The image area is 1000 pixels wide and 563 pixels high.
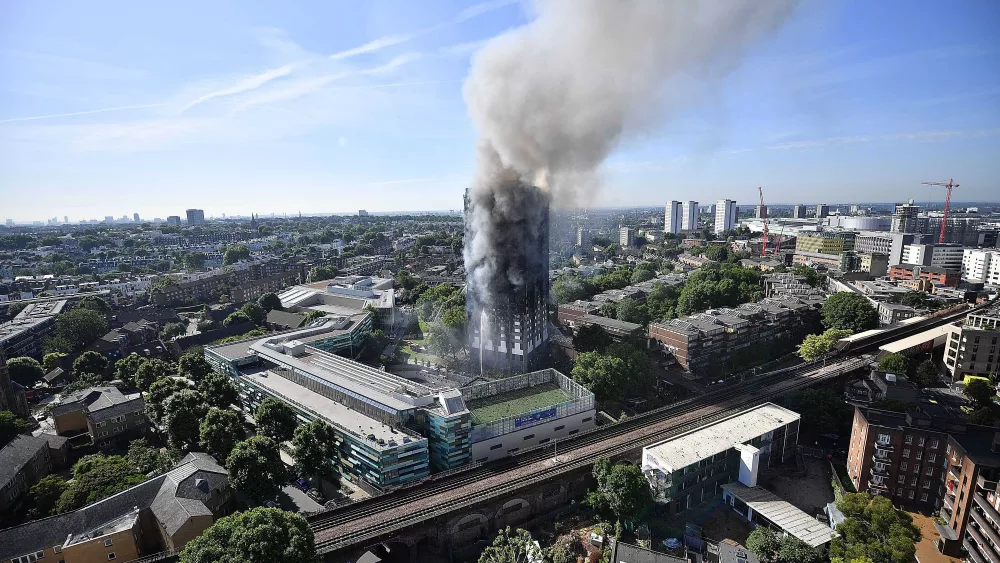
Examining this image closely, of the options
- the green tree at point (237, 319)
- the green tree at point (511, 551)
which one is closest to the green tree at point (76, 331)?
the green tree at point (237, 319)

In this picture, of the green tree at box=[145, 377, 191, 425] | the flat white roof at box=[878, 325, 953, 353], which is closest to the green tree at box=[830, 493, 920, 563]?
the flat white roof at box=[878, 325, 953, 353]

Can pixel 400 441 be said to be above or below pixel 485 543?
above

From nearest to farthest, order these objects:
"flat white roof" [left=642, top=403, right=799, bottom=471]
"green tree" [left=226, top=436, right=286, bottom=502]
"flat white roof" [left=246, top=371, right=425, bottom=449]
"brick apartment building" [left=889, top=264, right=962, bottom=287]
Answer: "green tree" [left=226, top=436, right=286, bottom=502] → "flat white roof" [left=642, top=403, right=799, bottom=471] → "flat white roof" [left=246, top=371, right=425, bottom=449] → "brick apartment building" [left=889, top=264, right=962, bottom=287]

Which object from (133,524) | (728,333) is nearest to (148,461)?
(133,524)

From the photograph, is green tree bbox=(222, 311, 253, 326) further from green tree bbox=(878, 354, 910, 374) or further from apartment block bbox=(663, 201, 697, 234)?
apartment block bbox=(663, 201, 697, 234)

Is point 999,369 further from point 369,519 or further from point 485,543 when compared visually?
point 369,519

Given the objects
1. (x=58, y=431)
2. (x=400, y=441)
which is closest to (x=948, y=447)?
(x=400, y=441)
